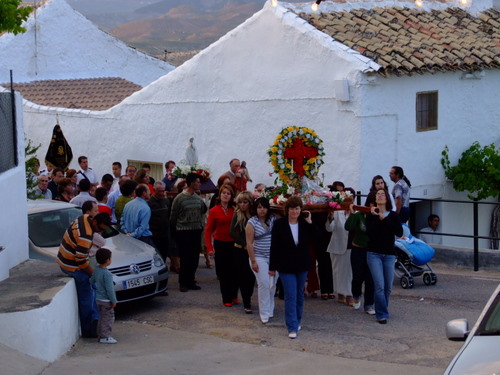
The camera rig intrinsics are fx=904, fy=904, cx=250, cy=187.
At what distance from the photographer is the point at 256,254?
11.5 m

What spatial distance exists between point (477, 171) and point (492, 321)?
11.7m

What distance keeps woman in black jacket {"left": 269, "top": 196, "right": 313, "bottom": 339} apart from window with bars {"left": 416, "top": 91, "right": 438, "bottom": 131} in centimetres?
799

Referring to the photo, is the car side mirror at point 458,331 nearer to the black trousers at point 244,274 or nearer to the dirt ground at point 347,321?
the dirt ground at point 347,321

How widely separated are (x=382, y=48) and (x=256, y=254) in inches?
298

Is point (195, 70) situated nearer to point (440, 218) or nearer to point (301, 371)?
point (440, 218)

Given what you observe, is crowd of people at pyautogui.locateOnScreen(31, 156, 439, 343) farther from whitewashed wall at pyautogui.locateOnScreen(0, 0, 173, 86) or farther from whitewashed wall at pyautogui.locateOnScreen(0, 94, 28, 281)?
whitewashed wall at pyautogui.locateOnScreen(0, 0, 173, 86)

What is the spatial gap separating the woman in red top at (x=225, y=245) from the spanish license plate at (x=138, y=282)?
40.1 inches

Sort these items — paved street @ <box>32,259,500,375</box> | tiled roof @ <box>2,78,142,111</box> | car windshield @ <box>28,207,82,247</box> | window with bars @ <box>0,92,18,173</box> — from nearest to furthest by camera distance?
paved street @ <box>32,259,500,375</box>
window with bars @ <box>0,92,18,173</box>
car windshield @ <box>28,207,82,247</box>
tiled roof @ <box>2,78,142,111</box>

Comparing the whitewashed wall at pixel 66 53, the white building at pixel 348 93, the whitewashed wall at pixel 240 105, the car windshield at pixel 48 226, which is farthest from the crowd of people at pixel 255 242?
the whitewashed wall at pixel 66 53

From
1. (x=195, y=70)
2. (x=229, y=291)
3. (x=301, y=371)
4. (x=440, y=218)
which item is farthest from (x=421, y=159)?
(x=301, y=371)

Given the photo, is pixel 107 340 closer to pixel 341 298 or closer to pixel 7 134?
pixel 7 134

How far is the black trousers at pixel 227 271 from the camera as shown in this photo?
12.6m

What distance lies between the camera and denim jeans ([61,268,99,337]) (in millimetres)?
10641

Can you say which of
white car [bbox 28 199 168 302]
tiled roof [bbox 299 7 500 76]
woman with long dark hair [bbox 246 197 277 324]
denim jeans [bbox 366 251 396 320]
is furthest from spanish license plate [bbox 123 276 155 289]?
tiled roof [bbox 299 7 500 76]
